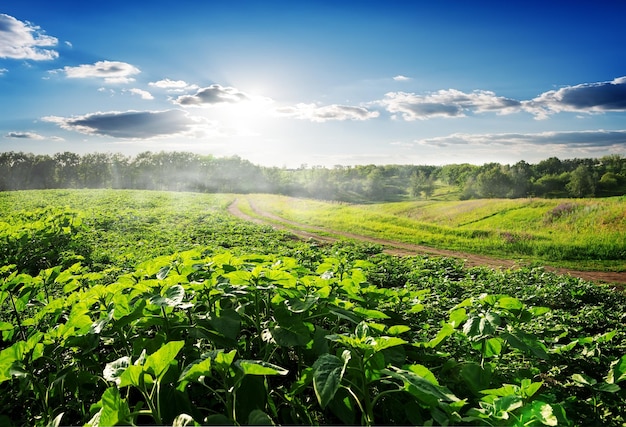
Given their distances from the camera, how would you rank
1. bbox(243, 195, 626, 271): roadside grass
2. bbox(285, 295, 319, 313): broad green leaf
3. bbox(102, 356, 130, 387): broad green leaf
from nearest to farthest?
bbox(102, 356, 130, 387): broad green leaf < bbox(285, 295, 319, 313): broad green leaf < bbox(243, 195, 626, 271): roadside grass

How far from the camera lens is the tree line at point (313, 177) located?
8.40 metres

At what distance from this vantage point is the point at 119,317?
1.44 meters

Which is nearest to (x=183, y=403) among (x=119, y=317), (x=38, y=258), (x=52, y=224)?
(x=119, y=317)

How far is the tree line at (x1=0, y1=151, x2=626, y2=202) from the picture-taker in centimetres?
840

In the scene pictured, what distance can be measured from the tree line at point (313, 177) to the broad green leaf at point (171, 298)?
8955 mm

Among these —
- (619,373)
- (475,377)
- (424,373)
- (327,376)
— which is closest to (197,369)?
(327,376)

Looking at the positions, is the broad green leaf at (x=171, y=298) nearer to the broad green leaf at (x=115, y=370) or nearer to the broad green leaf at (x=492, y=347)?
the broad green leaf at (x=115, y=370)

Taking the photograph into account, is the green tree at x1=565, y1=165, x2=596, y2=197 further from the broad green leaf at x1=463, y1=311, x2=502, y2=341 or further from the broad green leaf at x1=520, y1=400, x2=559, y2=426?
the broad green leaf at x1=520, y1=400, x2=559, y2=426

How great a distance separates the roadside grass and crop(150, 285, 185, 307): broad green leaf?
757 cm

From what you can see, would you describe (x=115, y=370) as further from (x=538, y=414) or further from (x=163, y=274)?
(x=538, y=414)

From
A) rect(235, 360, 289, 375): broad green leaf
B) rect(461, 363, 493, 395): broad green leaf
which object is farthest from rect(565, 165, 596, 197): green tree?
rect(235, 360, 289, 375): broad green leaf

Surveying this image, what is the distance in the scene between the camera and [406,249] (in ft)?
28.6

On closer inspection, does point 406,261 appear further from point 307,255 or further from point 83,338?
point 83,338

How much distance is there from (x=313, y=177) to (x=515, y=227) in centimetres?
780
